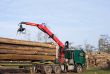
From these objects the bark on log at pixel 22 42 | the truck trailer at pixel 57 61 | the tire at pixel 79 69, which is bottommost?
the tire at pixel 79 69

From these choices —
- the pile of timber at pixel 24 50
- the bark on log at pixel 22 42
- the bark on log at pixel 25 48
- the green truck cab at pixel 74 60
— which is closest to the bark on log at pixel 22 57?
the pile of timber at pixel 24 50

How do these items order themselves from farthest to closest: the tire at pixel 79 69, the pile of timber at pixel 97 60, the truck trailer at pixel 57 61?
the pile of timber at pixel 97 60 → the tire at pixel 79 69 → the truck trailer at pixel 57 61

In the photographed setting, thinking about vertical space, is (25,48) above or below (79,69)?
above

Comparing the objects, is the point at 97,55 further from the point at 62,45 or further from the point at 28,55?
the point at 28,55

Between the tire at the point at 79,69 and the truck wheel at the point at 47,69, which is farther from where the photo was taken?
A: the tire at the point at 79,69

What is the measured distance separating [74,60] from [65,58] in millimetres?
1187

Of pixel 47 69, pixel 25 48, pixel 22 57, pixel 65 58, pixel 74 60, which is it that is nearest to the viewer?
pixel 22 57

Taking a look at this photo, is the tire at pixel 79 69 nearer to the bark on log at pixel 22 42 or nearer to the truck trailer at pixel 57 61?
the truck trailer at pixel 57 61

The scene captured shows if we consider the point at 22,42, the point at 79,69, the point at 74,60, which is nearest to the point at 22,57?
the point at 22,42

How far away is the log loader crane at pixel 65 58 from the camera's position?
33.8 meters

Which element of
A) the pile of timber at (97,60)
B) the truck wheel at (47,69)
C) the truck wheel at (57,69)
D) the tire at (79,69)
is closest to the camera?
the truck wheel at (47,69)

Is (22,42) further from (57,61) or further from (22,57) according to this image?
(57,61)

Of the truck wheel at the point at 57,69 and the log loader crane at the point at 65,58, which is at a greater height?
the log loader crane at the point at 65,58

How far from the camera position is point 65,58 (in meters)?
36.7
